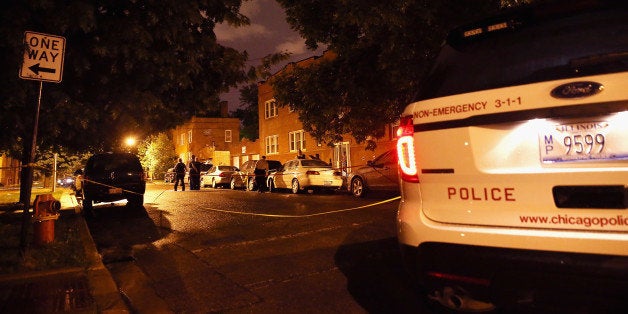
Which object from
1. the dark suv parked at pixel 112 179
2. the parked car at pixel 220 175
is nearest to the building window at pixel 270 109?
the parked car at pixel 220 175

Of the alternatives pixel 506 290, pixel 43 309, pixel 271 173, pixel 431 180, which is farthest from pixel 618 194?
pixel 271 173

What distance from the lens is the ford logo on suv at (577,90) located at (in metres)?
2.16

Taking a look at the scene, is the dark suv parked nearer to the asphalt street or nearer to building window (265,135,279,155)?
the asphalt street

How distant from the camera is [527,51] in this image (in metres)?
2.47

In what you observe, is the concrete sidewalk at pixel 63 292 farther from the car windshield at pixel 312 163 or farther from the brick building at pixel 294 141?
the brick building at pixel 294 141

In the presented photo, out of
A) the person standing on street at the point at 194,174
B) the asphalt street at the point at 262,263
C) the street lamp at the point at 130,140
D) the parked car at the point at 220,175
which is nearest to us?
the asphalt street at the point at 262,263

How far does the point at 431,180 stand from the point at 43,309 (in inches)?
141

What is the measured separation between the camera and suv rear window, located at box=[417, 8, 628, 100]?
7.29 ft

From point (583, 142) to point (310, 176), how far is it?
1465cm

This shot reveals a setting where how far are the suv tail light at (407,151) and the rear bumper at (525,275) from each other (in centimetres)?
48

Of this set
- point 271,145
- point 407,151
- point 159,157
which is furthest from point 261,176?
point 159,157

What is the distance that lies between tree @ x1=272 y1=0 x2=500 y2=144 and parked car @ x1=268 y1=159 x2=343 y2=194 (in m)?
1.32

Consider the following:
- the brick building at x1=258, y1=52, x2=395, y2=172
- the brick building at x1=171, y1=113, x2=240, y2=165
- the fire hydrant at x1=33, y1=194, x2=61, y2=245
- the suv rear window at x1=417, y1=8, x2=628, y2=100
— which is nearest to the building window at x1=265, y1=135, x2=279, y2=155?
the brick building at x1=258, y1=52, x2=395, y2=172

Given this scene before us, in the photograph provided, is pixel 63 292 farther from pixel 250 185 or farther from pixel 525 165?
pixel 250 185
